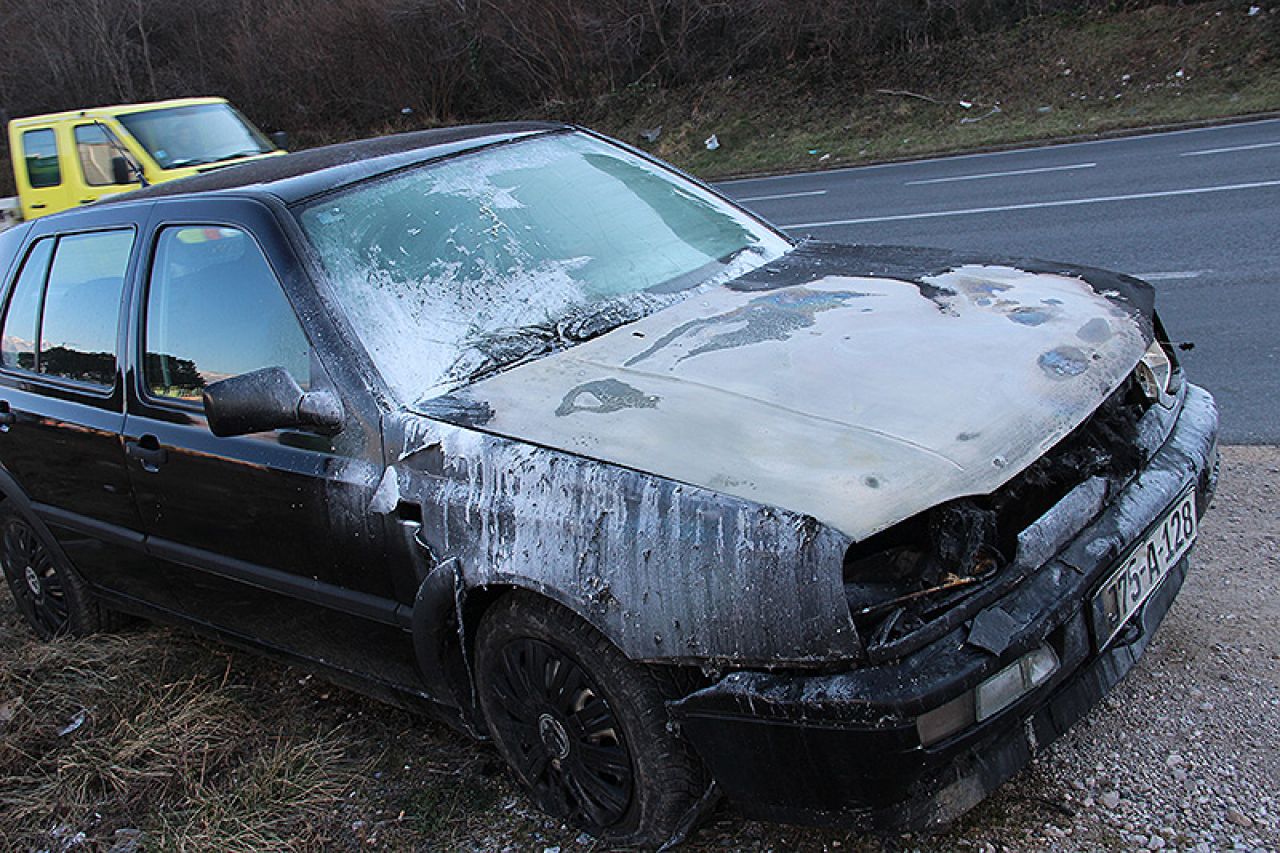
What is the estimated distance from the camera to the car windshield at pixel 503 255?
294cm

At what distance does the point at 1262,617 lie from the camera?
3.26 metres

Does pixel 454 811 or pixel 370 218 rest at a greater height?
pixel 370 218

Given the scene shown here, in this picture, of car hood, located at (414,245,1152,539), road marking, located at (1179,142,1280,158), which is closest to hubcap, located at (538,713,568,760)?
car hood, located at (414,245,1152,539)

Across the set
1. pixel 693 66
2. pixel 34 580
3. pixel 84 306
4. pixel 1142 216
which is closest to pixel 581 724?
pixel 84 306

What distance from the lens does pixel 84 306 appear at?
12.2 ft

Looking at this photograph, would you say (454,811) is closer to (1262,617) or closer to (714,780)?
(714,780)

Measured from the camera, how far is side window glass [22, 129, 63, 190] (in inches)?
459

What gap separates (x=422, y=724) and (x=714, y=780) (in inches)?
51.2

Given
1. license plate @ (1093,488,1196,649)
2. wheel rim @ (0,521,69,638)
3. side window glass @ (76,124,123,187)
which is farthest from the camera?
side window glass @ (76,124,123,187)

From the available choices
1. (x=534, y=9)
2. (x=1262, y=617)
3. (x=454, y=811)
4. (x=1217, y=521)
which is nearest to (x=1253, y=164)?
(x=1217, y=521)

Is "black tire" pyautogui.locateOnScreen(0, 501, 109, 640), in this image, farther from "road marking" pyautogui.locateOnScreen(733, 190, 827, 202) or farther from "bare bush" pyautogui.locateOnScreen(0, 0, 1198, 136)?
"bare bush" pyautogui.locateOnScreen(0, 0, 1198, 136)

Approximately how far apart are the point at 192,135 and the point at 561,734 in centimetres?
1068

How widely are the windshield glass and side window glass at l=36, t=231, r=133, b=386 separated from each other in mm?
7975

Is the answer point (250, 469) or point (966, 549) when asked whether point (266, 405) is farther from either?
point (966, 549)
